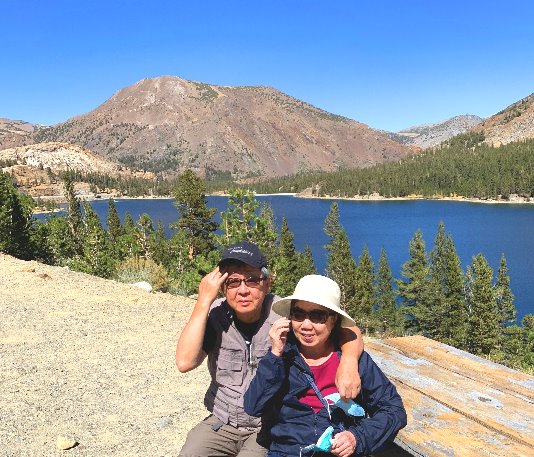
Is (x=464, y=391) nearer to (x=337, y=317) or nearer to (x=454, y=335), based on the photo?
(x=337, y=317)

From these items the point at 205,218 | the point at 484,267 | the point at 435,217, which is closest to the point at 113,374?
the point at 205,218

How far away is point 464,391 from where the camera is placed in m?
3.12

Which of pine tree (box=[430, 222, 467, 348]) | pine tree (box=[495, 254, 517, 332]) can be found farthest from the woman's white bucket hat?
pine tree (box=[430, 222, 467, 348])

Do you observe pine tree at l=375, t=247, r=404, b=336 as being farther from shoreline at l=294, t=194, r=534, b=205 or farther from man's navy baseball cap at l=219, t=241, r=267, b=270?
shoreline at l=294, t=194, r=534, b=205

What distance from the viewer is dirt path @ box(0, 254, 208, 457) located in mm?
5422

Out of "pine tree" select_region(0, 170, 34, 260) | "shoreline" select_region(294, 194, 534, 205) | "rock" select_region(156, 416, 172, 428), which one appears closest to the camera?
"rock" select_region(156, 416, 172, 428)

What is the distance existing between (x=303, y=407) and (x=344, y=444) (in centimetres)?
31

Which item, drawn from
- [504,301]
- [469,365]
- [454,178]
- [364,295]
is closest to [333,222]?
[364,295]

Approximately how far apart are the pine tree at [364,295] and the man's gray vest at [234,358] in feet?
143

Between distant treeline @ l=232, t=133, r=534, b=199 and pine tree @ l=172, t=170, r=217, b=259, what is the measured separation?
13279cm

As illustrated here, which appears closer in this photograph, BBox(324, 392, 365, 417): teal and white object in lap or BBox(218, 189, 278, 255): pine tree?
BBox(324, 392, 365, 417): teal and white object in lap

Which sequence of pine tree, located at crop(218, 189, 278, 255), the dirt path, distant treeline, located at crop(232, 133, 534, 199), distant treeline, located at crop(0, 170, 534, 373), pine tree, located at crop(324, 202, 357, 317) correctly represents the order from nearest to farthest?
the dirt path
pine tree, located at crop(218, 189, 278, 255)
distant treeline, located at crop(0, 170, 534, 373)
pine tree, located at crop(324, 202, 357, 317)
distant treeline, located at crop(232, 133, 534, 199)

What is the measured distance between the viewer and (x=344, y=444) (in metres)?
2.57

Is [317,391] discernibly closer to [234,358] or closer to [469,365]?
[234,358]
